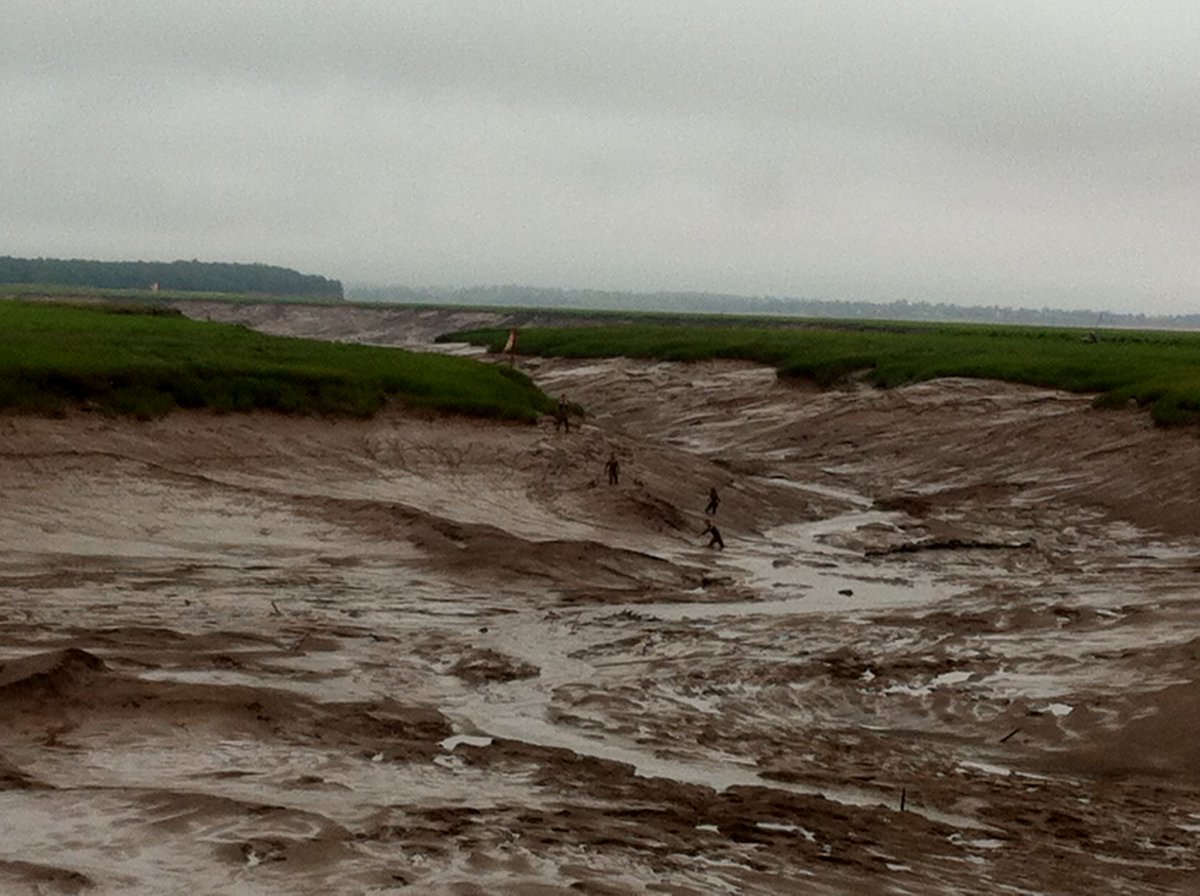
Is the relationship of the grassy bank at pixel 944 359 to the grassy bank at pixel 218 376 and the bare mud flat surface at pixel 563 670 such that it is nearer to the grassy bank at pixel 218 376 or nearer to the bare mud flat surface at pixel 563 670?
the bare mud flat surface at pixel 563 670

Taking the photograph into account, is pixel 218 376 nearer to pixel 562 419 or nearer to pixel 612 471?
pixel 562 419

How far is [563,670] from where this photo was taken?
12297mm

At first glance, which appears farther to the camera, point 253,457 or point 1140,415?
point 1140,415

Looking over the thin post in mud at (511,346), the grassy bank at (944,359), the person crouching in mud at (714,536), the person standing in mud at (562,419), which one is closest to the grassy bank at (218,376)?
the person standing in mud at (562,419)

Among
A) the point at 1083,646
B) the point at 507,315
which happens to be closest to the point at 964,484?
the point at 1083,646

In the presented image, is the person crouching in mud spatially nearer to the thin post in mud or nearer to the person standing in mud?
the person standing in mud

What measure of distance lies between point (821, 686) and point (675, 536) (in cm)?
803

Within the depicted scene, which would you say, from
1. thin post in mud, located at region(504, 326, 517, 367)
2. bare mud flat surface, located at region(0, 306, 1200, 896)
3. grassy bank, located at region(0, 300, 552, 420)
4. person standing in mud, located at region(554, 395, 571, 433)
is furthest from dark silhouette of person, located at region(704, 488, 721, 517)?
thin post in mud, located at region(504, 326, 517, 367)

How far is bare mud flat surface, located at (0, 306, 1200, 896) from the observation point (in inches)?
291

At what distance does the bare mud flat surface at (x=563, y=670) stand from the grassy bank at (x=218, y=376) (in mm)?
463

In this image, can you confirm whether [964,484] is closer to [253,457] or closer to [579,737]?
[253,457]

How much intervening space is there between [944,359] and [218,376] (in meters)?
22.1

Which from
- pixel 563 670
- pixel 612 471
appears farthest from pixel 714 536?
pixel 563 670

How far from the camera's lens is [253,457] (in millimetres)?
20469
